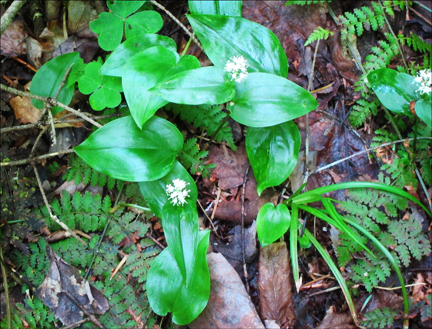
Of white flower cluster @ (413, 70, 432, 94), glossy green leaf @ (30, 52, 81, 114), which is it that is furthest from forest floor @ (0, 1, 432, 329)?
white flower cluster @ (413, 70, 432, 94)

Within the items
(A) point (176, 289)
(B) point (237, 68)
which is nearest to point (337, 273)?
(A) point (176, 289)

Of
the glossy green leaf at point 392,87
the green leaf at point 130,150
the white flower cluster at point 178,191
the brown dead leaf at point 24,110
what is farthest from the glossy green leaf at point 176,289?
the glossy green leaf at point 392,87

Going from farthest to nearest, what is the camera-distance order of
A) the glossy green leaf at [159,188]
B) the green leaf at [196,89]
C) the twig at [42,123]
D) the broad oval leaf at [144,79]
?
the twig at [42,123]
the glossy green leaf at [159,188]
the broad oval leaf at [144,79]
the green leaf at [196,89]

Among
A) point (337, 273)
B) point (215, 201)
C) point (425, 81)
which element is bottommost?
point (337, 273)

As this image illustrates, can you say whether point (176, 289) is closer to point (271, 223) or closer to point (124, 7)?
point (271, 223)

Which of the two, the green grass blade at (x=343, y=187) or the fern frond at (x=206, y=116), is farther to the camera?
the fern frond at (x=206, y=116)

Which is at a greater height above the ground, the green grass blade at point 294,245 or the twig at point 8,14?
the twig at point 8,14

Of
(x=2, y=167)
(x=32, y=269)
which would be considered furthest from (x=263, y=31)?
(x=32, y=269)

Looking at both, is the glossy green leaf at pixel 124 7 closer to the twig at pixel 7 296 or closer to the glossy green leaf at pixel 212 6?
the glossy green leaf at pixel 212 6

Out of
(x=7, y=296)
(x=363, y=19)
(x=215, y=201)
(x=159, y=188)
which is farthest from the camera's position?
(x=363, y=19)
